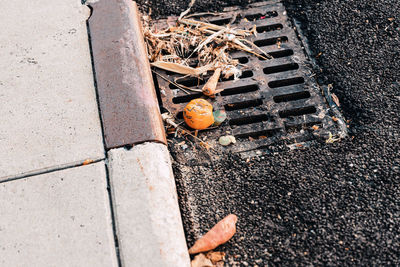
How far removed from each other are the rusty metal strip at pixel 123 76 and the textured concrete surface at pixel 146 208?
0.10 metres

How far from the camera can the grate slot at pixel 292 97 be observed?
232 centimetres

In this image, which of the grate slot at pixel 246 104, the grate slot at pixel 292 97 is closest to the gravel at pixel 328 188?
the grate slot at pixel 292 97

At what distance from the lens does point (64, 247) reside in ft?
5.61

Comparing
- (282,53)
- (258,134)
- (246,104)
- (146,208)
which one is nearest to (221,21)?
(282,53)

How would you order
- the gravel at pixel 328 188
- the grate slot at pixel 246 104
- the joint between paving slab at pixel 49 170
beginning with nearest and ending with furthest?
the gravel at pixel 328 188, the joint between paving slab at pixel 49 170, the grate slot at pixel 246 104

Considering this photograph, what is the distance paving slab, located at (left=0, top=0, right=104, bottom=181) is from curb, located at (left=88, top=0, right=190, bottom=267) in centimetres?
9

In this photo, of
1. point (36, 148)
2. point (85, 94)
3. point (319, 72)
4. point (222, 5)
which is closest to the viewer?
point (36, 148)

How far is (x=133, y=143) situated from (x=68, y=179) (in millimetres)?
360

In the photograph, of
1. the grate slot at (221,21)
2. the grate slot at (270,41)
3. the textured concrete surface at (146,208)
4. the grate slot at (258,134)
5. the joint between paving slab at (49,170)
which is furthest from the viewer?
the grate slot at (221,21)

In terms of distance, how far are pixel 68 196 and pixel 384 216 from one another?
1516 mm

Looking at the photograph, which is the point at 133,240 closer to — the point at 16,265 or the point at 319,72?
the point at 16,265

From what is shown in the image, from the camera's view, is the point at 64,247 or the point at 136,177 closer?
the point at 64,247

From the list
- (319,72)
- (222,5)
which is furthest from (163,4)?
(319,72)

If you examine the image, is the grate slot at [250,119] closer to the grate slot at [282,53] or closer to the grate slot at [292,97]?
the grate slot at [292,97]
